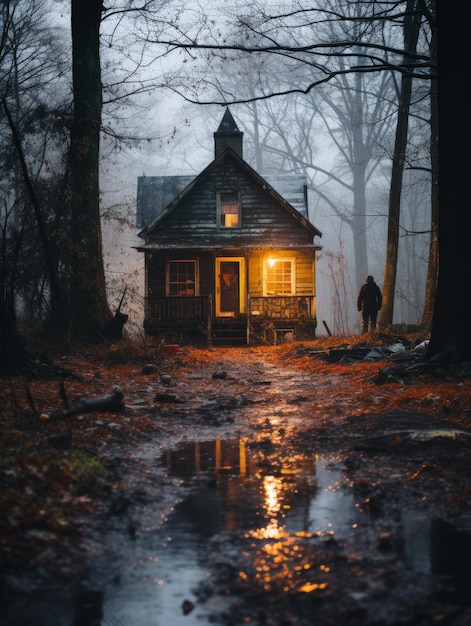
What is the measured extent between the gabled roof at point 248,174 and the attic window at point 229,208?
104cm

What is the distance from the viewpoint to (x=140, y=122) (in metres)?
41.4

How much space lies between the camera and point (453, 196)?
902cm

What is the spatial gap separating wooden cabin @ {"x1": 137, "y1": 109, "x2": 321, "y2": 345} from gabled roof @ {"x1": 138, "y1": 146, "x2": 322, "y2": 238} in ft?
0.13

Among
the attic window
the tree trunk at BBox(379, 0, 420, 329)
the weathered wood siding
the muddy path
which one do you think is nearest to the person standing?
the tree trunk at BBox(379, 0, 420, 329)

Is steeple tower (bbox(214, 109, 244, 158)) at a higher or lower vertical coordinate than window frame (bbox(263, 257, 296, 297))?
higher

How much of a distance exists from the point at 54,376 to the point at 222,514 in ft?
18.4

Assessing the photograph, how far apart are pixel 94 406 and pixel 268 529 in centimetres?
367

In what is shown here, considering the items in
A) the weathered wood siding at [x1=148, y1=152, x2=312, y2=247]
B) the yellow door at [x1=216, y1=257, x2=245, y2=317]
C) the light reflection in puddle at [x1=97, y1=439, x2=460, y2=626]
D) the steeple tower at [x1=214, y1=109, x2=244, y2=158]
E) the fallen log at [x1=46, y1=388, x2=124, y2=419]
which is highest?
the steeple tower at [x1=214, y1=109, x2=244, y2=158]

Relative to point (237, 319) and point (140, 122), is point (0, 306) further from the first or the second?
point (140, 122)

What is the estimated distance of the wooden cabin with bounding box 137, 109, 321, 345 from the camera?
23.0 metres

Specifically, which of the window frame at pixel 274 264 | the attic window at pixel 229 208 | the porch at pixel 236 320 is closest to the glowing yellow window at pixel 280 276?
the window frame at pixel 274 264

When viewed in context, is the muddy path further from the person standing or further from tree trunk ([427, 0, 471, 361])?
the person standing

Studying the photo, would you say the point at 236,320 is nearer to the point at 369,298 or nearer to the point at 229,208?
the point at 229,208

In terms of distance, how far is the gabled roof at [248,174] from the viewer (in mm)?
23469
